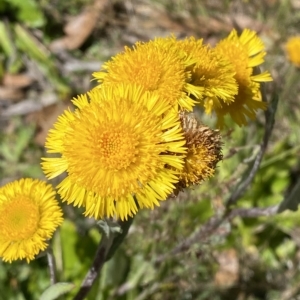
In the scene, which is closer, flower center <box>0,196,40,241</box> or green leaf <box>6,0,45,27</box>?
flower center <box>0,196,40,241</box>

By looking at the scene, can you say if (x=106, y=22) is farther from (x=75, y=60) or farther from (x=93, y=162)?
(x=93, y=162)

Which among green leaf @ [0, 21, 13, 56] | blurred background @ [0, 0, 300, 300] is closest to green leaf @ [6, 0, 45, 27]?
blurred background @ [0, 0, 300, 300]

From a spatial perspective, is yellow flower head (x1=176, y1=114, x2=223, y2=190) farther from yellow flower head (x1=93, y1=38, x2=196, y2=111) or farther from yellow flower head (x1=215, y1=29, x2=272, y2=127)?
yellow flower head (x1=215, y1=29, x2=272, y2=127)

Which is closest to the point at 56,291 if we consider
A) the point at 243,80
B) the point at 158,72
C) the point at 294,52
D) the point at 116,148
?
the point at 116,148

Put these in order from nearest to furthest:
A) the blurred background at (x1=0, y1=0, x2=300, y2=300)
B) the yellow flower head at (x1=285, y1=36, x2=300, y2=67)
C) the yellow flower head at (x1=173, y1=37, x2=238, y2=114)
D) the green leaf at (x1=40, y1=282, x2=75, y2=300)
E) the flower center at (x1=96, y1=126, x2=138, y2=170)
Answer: the flower center at (x1=96, y1=126, x2=138, y2=170), the yellow flower head at (x1=173, y1=37, x2=238, y2=114), the green leaf at (x1=40, y1=282, x2=75, y2=300), the blurred background at (x1=0, y1=0, x2=300, y2=300), the yellow flower head at (x1=285, y1=36, x2=300, y2=67)

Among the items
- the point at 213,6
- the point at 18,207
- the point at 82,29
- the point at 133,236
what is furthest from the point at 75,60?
the point at 18,207

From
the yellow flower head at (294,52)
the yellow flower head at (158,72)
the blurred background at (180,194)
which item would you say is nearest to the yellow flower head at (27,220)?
the yellow flower head at (158,72)

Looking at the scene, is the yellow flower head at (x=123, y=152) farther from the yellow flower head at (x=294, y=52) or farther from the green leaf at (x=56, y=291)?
the yellow flower head at (x=294, y=52)
